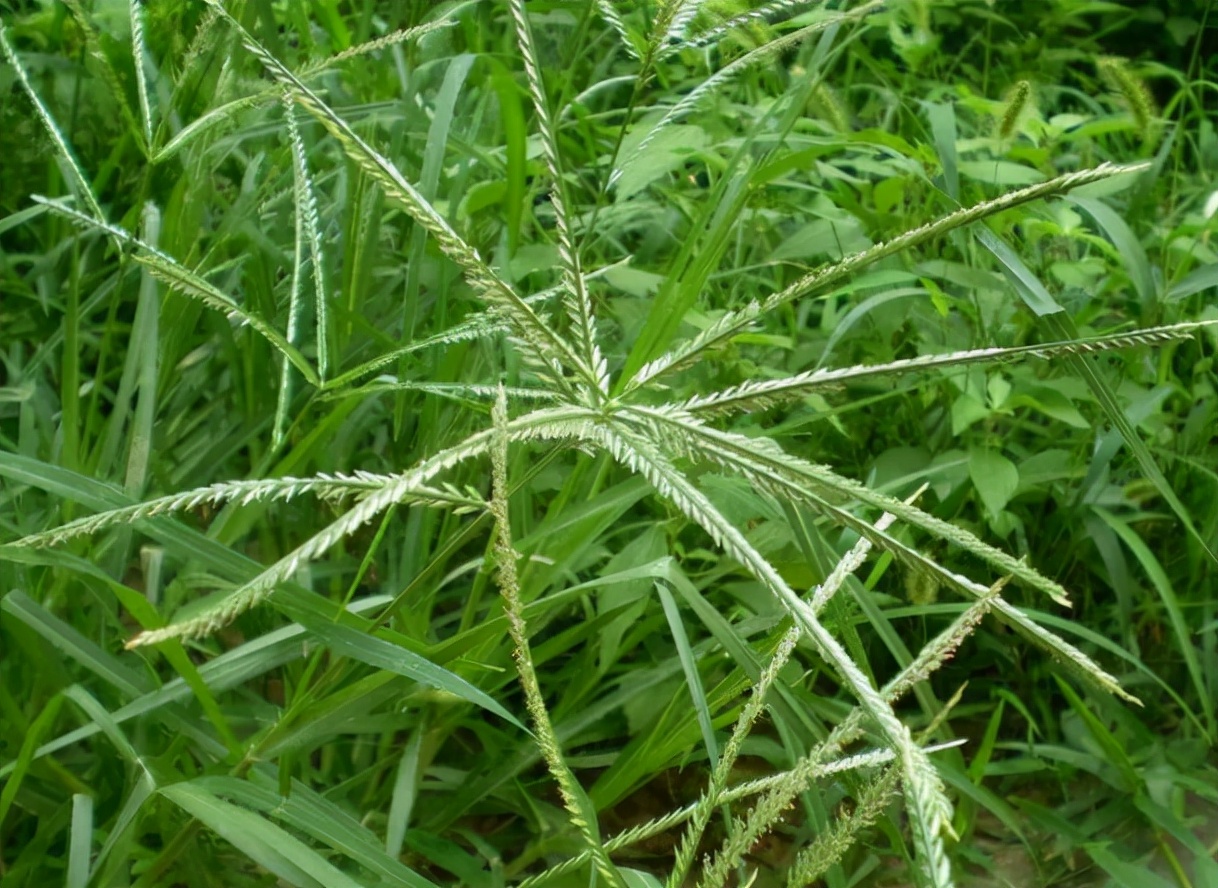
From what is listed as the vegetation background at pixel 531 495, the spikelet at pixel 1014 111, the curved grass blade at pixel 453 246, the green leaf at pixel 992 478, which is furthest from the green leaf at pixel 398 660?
the spikelet at pixel 1014 111

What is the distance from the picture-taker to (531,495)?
91 centimetres

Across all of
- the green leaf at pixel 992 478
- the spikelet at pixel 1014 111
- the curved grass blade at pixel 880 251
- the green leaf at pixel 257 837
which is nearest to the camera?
the curved grass blade at pixel 880 251

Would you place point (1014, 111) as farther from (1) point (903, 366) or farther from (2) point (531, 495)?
(1) point (903, 366)

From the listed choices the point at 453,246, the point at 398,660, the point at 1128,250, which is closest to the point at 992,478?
the point at 1128,250

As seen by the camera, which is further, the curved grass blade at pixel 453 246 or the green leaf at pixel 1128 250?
the green leaf at pixel 1128 250

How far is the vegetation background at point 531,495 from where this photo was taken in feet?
2.10

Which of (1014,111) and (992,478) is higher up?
(1014,111)

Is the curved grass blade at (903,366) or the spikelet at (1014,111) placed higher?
the curved grass blade at (903,366)

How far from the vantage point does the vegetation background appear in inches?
25.1

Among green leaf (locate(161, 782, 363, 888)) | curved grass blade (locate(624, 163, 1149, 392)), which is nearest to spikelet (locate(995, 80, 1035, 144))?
curved grass blade (locate(624, 163, 1149, 392))

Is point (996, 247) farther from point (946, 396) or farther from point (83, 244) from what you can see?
point (83, 244)

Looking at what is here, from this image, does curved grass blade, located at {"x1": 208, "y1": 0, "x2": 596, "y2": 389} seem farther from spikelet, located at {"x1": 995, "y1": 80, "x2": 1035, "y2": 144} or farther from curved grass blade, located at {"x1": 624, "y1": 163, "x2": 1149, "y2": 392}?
spikelet, located at {"x1": 995, "y1": 80, "x2": 1035, "y2": 144}

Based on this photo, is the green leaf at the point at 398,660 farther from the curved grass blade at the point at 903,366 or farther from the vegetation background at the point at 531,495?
the curved grass blade at the point at 903,366

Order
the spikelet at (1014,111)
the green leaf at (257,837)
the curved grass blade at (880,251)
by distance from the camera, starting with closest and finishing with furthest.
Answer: the curved grass blade at (880,251)
the green leaf at (257,837)
the spikelet at (1014,111)
